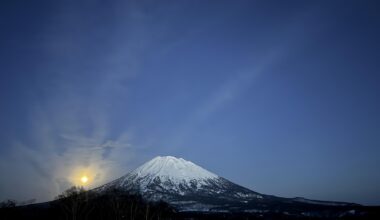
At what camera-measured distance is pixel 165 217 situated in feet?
319

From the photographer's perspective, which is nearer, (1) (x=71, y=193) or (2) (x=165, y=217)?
(1) (x=71, y=193)

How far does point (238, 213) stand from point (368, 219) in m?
58.4

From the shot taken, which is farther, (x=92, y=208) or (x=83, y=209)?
(x=83, y=209)

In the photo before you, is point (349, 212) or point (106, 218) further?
point (349, 212)

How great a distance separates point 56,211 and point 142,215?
68.3 feet

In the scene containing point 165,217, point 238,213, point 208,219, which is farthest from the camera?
point 238,213

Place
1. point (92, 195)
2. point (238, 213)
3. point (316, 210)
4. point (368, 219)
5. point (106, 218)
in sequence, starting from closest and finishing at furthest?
1. point (106, 218)
2. point (92, 195)
3. point (368, 219)
4. point (238, 213)
5. point (316, 210)

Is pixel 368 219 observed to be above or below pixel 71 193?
below

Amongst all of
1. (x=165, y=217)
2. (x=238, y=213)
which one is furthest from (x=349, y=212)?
(x=165, y=217)

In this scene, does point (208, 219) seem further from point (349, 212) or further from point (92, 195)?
point (349, 212)

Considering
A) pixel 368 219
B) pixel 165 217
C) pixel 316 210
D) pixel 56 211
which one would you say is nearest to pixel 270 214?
pixel 316 210

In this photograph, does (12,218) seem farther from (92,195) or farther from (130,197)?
(130,197)

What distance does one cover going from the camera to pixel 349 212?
17750 cm

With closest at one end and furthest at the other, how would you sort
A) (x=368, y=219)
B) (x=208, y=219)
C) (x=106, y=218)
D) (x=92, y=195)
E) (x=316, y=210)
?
(x=106, y=218), (x=92, y=195), (x=208, y=219), (x=368, y=219), (x=316, y=210)
